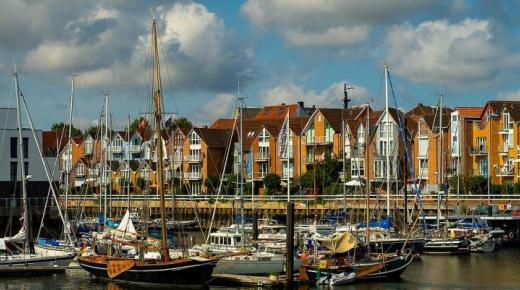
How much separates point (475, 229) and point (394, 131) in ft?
104

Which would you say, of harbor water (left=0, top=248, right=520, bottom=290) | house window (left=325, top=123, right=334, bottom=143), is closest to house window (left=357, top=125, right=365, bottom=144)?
house window (left=325, top=123, right=334, bottom=143)

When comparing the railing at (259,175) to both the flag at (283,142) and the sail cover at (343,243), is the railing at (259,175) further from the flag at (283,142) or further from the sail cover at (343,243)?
the sail cover at (343,243)

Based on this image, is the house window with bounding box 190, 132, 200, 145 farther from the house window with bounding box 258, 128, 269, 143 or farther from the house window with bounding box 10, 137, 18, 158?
the house window with bounding box 10, 137, 18, 158

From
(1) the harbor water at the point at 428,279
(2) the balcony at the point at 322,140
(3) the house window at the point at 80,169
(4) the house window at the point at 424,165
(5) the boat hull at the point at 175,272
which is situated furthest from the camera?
(3) the house window at the point at 80,169

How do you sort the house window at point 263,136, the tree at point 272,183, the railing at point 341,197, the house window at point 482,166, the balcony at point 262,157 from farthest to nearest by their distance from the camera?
the house window at point 263,136
the balcony at point 262,157
the tree at point 272,183
the house window at point 482,166
the railing at point 341,197

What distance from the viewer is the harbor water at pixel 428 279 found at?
5288 cm

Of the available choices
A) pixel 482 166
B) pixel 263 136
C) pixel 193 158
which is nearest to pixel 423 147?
pixel 482 166

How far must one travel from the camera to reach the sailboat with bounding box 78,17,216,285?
4991 centimetres

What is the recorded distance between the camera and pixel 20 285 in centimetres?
5362

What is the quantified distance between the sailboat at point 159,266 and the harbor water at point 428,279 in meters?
0.58

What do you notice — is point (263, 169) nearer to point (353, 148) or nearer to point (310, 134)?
Result: point (310, 134)

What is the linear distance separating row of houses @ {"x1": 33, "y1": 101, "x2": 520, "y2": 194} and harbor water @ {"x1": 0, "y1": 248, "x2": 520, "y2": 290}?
22957mm

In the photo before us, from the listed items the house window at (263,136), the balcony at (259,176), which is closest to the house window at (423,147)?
the balcony at (259,176)

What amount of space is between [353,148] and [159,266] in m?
47.2
